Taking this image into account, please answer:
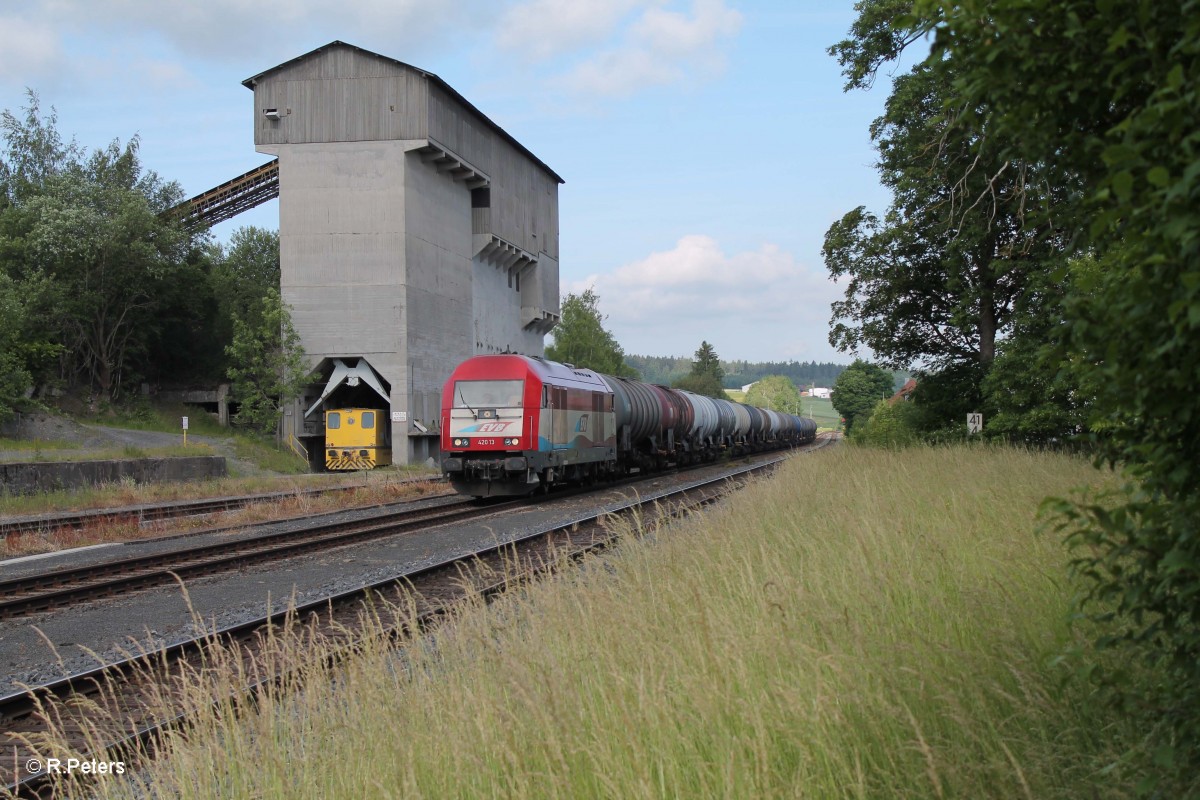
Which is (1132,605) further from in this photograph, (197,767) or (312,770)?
(197,767)

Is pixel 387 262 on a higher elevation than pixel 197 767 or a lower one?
higher

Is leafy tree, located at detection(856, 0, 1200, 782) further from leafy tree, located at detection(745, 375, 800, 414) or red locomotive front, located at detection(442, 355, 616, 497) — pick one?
leafy tree, located at detection(745, 375, 800, 414)

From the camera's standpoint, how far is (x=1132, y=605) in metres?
2.51

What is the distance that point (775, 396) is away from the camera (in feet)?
516

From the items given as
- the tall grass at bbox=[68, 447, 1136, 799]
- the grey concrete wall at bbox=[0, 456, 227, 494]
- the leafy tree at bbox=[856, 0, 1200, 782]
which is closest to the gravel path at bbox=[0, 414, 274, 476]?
the grey concrete wall at bbox=[0, 456, 227, 494]

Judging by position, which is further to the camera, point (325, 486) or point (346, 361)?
point (346, 361)

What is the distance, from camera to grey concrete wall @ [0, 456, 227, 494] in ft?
84.1

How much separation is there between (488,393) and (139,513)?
7731 millimetres

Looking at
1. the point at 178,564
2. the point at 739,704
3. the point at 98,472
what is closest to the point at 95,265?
the point at 98,472

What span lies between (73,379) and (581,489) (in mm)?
38937

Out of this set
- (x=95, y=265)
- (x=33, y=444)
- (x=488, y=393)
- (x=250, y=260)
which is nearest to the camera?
(x=488, y=393)

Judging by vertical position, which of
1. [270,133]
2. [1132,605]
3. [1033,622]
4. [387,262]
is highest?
[270,133]

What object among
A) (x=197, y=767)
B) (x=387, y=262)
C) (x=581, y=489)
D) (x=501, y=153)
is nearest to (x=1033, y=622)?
(x=197, y=767)

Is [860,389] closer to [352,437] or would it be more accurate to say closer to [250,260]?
[250,260]
